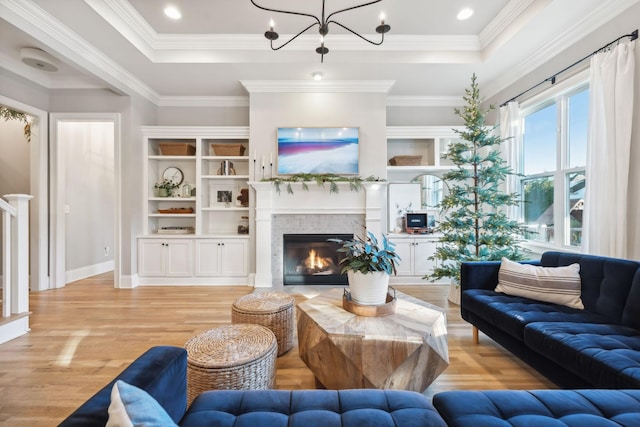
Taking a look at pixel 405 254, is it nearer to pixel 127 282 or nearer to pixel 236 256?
pixel 236 256

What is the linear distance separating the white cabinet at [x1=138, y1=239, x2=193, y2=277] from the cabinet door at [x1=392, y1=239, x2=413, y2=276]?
3055 mm

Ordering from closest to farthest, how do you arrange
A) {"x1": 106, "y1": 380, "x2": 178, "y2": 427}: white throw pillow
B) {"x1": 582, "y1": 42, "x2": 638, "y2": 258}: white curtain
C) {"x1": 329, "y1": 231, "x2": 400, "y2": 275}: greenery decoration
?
{"x1": 106, "y1": 380, "x2": 178, "y2": 427}: white throw pillow, {"x1": 329, "y1": 231, "x2": 400, "y2": 275}: greenery decoration, {"x1": 582, "y1": 42, "x2": 638, "y2": 258}: white curtain

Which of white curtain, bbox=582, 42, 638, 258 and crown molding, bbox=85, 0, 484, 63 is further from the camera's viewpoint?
crown molding, bbox=85, 0, 484, 63

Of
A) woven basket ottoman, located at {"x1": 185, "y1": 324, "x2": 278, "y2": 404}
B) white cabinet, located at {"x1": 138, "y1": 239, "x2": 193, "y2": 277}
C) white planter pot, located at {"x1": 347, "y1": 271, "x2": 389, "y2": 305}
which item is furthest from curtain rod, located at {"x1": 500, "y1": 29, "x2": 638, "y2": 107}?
white cabinet, located at {"x1": 138, "y1": 239, "x2": 193, "y2": 277}

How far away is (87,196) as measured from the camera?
4.73 m

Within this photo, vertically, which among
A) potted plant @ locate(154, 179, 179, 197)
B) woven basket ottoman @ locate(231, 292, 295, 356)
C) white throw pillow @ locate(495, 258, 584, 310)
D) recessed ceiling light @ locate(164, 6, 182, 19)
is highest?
recessed ceiling light @ locate(164, 6, 182, 19)

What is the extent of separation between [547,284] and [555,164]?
1822mm

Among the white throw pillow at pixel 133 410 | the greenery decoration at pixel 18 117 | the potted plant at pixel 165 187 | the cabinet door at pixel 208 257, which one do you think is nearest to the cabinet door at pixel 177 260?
the cabinet door at pixel 208 257

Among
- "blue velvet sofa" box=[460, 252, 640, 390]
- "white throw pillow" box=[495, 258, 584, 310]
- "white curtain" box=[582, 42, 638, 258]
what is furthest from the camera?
"white curtain" box=[582, 42, 638, 258]

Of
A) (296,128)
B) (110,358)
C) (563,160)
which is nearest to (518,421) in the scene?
(110,358)

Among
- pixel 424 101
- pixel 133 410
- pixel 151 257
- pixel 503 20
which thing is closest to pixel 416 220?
pixel 424 101

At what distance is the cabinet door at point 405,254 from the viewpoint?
4109 millimetres

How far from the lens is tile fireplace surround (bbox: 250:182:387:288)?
158 inches

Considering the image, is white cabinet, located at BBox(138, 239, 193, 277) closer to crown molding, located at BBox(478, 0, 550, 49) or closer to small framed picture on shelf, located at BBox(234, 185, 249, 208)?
small framed picture on shelf, located at BBox(234, 185, 249, 208)
